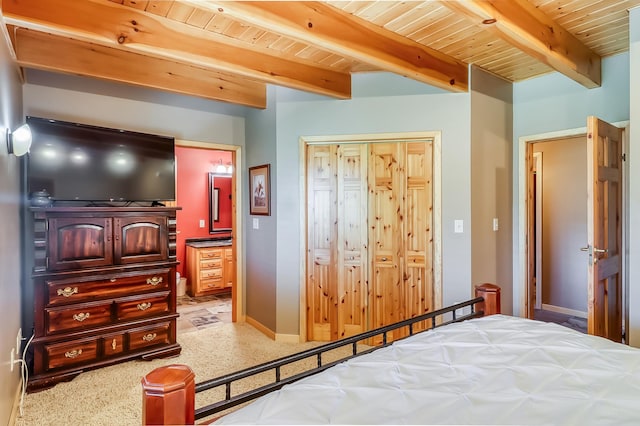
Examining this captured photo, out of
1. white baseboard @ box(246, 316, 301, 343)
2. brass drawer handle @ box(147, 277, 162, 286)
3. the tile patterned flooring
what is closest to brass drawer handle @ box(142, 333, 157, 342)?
brass drawer handle @ box(147, 277, 162, 286)

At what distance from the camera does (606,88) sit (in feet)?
10.1

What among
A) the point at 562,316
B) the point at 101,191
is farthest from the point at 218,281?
the point at 562,316

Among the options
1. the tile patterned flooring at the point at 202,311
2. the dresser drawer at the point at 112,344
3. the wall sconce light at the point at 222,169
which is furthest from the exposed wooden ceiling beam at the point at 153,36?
the wall sconce light at the point at 222,169

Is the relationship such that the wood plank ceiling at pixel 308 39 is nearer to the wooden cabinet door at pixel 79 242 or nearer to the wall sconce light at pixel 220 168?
the wooden cabinet door at pixel 79 242

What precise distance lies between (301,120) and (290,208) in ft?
2.91

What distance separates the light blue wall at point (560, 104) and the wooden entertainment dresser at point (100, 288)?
347 centimetres

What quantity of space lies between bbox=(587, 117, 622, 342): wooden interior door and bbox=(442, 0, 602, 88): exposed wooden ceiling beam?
507mm

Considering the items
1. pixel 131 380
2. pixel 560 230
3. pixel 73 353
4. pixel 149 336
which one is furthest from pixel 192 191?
pixel 560 230

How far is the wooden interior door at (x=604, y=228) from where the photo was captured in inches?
96.9

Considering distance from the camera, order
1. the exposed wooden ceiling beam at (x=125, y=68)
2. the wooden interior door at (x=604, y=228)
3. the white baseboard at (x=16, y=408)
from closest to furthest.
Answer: the white baseboard at (x=16, y=408) < the wooden interior door at (x=604, y=228) < the exposed wooden ceiling beam at (x=125, y=68)

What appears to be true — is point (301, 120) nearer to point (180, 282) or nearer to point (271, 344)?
point (271, 344)

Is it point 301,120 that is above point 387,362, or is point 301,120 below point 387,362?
above

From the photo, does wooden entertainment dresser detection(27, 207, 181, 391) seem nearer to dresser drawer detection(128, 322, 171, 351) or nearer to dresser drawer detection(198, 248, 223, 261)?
dresser drawer detection(128, 322, 171, 351)

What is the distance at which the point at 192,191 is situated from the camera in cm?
564
